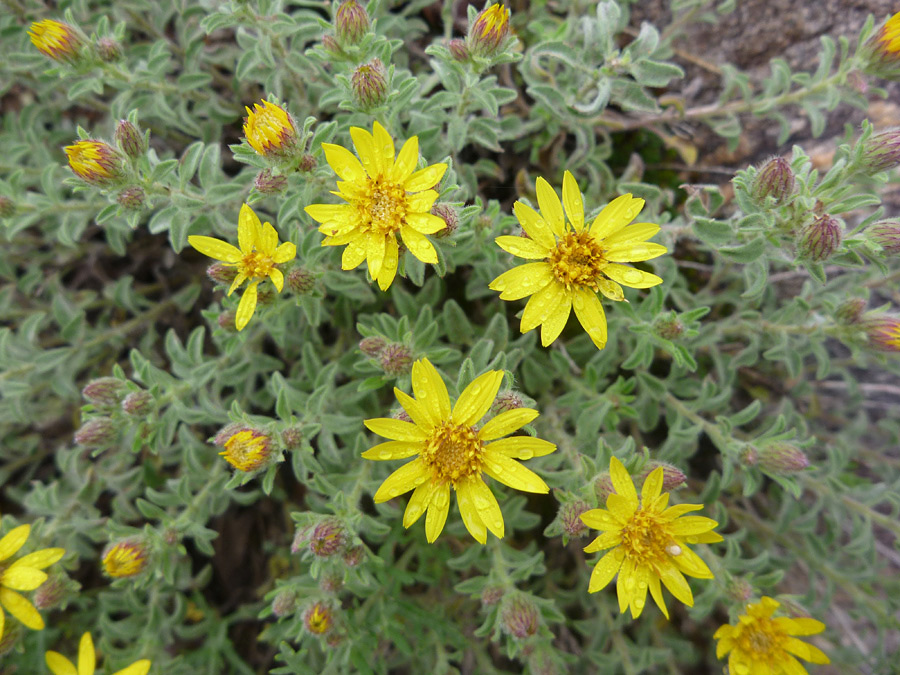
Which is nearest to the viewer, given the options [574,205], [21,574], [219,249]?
[574,205]

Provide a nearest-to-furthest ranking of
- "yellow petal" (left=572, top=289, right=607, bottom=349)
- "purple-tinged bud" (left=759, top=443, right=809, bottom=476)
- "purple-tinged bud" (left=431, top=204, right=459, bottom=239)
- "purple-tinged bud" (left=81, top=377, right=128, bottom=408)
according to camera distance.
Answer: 1. "purple-tinged bud" (left=431, top=204, right=459, bottom=239)
2. "yellow petal" (left=572, top=289, right=607, bottom=349)
3. "purple-tinged bud" (left=759, top=443, right=809, bottom=476)
4. "purple-tinged bud" (left=81, top=377, right=128, bottom=408)

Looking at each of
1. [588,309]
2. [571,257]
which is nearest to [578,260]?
[571,257]

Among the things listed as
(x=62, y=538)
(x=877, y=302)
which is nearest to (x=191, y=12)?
(x=62, y=538)

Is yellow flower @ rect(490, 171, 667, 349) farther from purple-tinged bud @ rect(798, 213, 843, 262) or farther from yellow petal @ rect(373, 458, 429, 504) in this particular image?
yellow petal @ rect(373, 458, 429, 504)

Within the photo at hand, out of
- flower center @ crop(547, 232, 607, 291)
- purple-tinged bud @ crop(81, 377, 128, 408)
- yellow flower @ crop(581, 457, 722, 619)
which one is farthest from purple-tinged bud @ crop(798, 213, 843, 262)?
purple-tinged bud @ crop(81, 377, 128, 408)

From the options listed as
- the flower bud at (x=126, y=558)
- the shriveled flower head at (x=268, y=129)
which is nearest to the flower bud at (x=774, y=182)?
the shriveled flower head at (x=268, y=129)

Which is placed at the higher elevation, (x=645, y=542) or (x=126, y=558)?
(x=645, y=542)

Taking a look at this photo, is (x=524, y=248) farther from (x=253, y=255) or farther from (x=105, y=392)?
(x=105, y=392)
